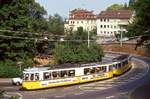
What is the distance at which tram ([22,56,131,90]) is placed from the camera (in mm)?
43250

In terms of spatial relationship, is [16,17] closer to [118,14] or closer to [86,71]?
[86,71]

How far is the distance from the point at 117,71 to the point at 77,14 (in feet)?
387

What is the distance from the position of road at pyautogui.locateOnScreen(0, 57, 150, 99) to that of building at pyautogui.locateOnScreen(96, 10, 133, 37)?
101519 mm

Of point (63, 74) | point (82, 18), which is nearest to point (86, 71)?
point (63, 74)

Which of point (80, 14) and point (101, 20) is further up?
point (80, 14)

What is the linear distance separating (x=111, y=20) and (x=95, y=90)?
118 metres

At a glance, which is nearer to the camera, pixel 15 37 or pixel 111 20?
pixel 15 37

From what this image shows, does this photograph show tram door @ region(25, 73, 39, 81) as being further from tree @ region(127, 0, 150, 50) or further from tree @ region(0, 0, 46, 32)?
tree @ region(0, 0, 46, 32)

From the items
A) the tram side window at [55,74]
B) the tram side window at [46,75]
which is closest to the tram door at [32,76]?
the tram side window at [46,75]

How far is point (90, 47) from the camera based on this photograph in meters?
66.4

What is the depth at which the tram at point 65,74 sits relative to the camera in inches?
1703

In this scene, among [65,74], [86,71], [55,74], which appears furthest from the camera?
[86,71]

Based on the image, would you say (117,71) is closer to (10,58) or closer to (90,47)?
(90,47)

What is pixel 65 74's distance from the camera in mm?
45625
